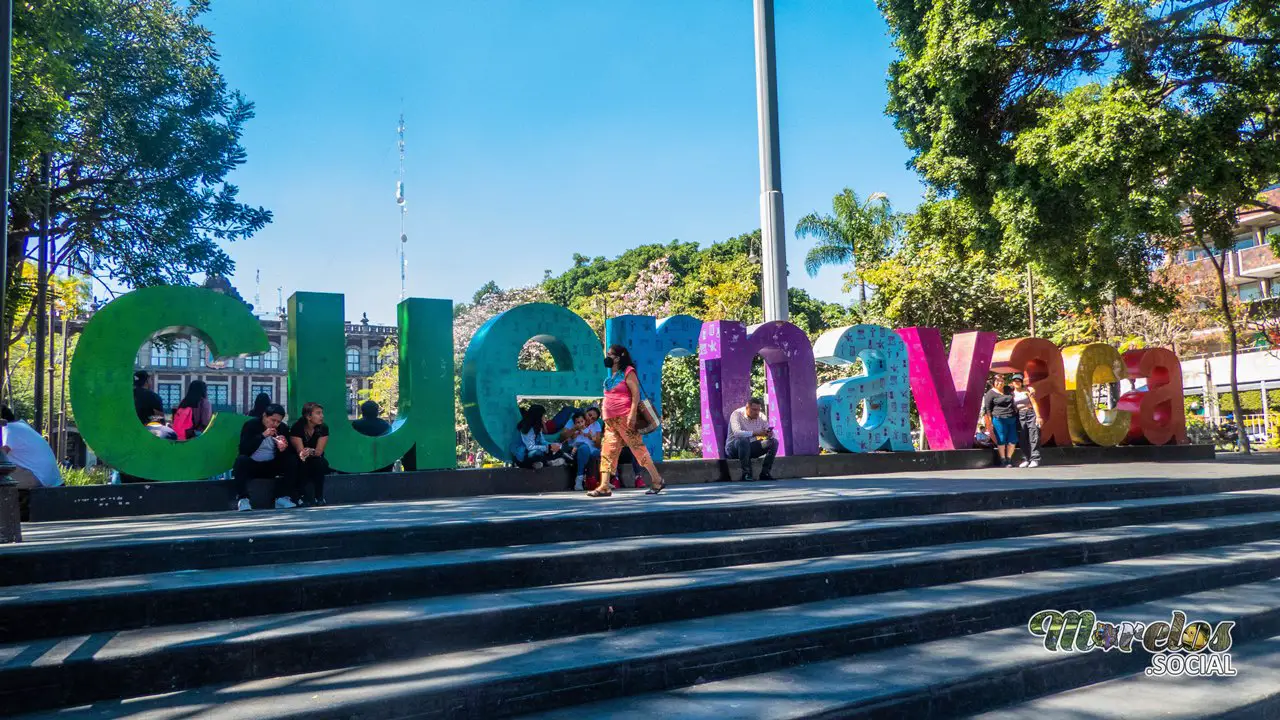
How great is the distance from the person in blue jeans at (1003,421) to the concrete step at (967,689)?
950 cm

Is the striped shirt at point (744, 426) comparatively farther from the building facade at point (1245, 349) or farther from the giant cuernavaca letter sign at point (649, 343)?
the building facade at point (1245, 349)

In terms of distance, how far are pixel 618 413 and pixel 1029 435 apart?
827cm

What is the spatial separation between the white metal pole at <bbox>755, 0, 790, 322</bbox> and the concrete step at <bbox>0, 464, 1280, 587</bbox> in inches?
138

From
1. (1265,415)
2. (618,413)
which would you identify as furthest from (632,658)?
(1265,415)

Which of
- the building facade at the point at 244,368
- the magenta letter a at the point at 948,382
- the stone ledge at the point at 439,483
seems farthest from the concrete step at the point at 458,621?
the building facade at the point at 244,368

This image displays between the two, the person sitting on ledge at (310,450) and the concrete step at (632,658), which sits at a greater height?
the person sitting on ledge at (310,450)

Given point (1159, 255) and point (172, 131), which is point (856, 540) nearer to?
point (1159, 255)

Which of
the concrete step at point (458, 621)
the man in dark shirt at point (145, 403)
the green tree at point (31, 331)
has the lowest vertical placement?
the concrete step at point (458, 621)

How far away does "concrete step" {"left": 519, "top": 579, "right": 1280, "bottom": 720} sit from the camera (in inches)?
146

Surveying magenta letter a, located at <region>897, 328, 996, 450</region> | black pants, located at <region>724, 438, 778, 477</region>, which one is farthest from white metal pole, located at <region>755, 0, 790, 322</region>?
magenta letter a, located at <region>897, 328, 996, 450</region>

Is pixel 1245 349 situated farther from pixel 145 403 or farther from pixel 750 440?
pixel 145 403

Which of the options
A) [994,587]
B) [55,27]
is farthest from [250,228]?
[994,587]

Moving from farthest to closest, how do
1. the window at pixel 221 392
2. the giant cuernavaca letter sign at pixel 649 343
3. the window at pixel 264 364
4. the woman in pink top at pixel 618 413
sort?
the window at pixel 264 364 → the window at pixel 221 392 → the giant cuernavaca letter sign at pixel 649 343 → the woman in pink top at pixel 618 413

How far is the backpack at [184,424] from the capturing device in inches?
381
